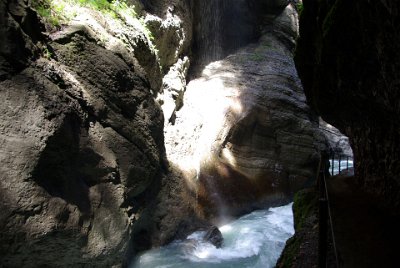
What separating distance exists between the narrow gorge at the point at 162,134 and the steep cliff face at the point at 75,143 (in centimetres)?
2

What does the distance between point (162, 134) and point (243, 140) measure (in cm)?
410

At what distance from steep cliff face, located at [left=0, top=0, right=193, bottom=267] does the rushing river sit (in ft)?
1.67

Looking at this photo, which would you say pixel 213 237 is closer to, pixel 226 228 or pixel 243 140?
pixel 226 228

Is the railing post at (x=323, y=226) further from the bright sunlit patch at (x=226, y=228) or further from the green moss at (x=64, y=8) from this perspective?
the bright sunlit patch at (x=226, y=228)

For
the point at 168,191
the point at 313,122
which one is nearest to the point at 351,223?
the point at 168,191

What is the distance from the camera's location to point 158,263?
7.58m

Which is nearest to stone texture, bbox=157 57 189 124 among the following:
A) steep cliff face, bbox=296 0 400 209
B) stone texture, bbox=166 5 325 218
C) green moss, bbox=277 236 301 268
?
A: stone texture, bbox=166 5 325 218

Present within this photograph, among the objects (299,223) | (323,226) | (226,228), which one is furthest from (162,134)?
(323,226)

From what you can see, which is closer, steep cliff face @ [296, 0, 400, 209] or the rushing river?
steep cliff face @ [296, 0, 400, 209]

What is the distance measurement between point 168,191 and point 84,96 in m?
3.86

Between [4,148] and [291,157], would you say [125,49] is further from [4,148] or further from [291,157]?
[291,157]

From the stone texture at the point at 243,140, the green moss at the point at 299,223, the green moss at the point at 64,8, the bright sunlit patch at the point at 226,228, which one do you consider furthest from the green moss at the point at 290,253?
the green moss at the point at 64,8

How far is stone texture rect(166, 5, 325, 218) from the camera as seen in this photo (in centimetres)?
1083

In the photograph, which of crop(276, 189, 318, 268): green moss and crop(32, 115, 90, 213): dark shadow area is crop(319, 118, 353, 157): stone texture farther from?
crop(32, 115, 90, 213): dark shadow area
